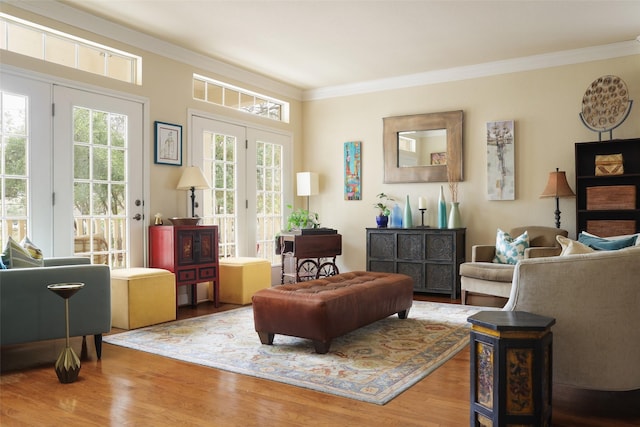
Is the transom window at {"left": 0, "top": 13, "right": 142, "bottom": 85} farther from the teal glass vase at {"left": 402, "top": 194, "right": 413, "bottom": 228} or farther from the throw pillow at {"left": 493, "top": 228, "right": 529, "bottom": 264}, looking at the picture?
the throw pillow at {"left": 493, "top": 228, "right": 529, "bottom": 264}

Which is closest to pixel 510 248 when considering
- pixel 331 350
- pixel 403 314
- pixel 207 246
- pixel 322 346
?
pixel 403 314

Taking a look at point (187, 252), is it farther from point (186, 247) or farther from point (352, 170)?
point (352, 170)

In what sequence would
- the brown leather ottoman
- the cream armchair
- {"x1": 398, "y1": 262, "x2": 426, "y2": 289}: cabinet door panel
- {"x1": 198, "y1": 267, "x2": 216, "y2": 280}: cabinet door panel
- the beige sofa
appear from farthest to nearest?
1. {"x1": 398, "y1": 262, "x2": 426, "y2": 289}: cabinet door panel
2. {"x1": 198, "y1": 267, "x2": 216, "y2": 280}: cabinet door panel
3. the cream armchair
4. the brown leather ottoman
5. the beige sofa

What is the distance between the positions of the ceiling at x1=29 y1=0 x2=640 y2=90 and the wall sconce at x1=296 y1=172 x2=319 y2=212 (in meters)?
1.52

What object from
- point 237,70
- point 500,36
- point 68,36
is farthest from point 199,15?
point 500,36

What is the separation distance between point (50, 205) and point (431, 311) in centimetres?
360

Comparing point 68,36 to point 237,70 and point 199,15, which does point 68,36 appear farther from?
point 237,70

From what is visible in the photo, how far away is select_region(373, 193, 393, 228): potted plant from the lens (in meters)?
6.36

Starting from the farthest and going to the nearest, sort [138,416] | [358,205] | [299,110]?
[299,110]
[358,205]
[138,416]

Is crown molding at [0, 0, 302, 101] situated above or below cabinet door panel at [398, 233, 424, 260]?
above

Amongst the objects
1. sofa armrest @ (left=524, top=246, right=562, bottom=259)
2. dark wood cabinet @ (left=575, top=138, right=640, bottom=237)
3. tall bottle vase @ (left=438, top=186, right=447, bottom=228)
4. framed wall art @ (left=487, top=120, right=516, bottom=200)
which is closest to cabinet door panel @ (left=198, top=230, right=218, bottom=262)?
tall bottle vase @ (left=438, top=186, right=447, bottom=228)

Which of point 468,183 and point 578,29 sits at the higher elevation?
point 578,29

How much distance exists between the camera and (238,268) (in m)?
5.45

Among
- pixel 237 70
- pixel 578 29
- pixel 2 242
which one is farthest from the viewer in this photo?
pixel 237 70
